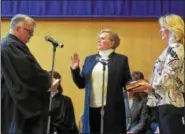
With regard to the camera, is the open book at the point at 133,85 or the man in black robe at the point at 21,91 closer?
the man in black robe at the point at 21,91

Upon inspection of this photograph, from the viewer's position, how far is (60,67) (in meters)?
5.61

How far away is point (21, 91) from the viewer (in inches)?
118

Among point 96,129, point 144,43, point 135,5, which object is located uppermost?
point 135,5

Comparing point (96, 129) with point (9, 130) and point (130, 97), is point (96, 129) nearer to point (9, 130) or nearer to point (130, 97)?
point (9, 130)

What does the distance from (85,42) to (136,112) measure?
1.69 metres

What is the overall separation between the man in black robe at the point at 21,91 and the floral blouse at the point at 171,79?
83 cm

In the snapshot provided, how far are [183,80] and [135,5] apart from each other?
2.51 meters

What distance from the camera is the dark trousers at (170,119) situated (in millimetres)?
2836

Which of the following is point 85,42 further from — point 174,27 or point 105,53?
point 174,27

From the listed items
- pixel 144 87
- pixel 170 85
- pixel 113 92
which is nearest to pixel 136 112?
pixel 113 92

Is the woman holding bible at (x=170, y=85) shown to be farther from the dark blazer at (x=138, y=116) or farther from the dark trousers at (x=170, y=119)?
the dark blazer at (x=138, y=116)

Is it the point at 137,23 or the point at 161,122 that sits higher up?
the point at 137,23

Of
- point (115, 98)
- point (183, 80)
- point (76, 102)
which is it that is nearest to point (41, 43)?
point (76, 102)

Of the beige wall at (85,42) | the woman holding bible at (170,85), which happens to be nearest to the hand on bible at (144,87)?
the woman holding bible at (170,85)
